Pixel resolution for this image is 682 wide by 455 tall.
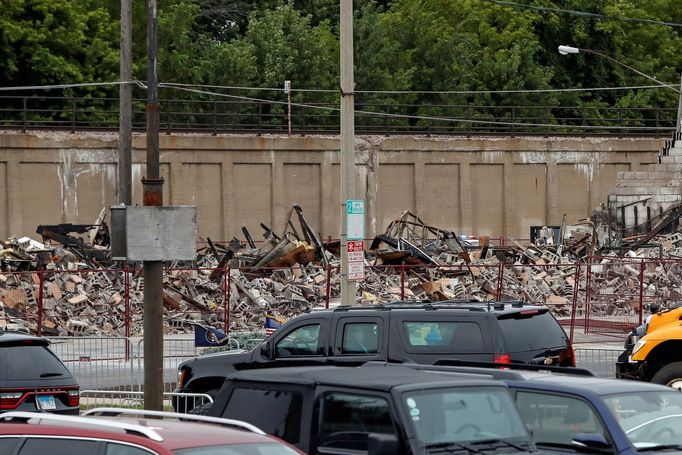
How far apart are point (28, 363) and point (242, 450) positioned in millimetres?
7855

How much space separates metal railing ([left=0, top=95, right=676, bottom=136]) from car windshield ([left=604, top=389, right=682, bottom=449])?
130 ft

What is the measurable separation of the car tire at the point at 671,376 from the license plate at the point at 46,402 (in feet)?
23.0

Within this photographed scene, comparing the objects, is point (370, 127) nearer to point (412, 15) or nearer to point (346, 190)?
point (412, 15)

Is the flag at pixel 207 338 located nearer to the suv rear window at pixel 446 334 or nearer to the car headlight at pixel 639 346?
the suv rear window at pixel 446 334

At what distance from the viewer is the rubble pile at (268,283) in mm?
29703

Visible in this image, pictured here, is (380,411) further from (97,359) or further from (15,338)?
(97,359)

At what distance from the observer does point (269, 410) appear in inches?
392

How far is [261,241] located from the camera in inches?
2021

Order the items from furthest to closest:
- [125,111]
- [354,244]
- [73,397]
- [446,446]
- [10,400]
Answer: [125,111] < [354,244] < [73,397] < [10,400] < [446,446]

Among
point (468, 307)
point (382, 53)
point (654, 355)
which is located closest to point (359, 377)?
point (468, 307)

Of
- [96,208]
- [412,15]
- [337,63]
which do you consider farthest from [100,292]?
[412,15]

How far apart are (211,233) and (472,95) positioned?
831 inches

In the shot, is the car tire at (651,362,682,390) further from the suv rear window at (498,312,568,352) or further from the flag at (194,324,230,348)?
the flag at (194,324,230,348)

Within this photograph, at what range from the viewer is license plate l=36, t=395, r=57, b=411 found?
1500 centimetres
